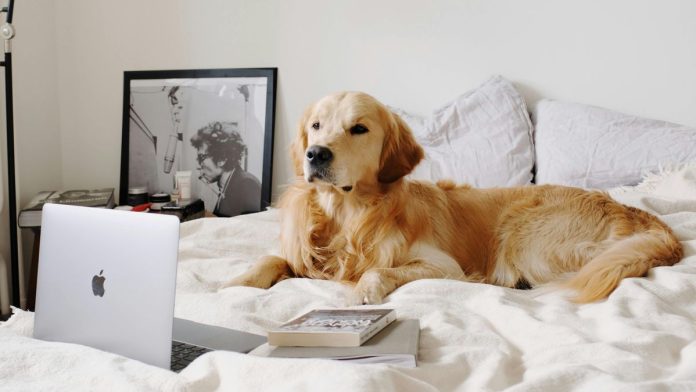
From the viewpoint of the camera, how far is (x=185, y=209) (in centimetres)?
306

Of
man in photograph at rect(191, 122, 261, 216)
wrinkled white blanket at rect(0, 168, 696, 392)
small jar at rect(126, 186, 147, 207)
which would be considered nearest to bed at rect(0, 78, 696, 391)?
wrinkled white blanket at rect(0, 168, 696, 392)

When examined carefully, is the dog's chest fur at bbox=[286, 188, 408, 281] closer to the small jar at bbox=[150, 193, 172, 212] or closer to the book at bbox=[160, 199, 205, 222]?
the book at bbox=[160, 199, 205, 222]

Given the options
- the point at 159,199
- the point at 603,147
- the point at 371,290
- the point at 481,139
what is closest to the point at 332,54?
the point at 481,139

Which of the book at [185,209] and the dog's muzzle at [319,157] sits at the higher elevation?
the dog's muzzle at [319,157]

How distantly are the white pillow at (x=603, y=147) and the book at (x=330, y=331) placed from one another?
4.93ft

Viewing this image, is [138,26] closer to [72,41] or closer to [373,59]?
[72,41]

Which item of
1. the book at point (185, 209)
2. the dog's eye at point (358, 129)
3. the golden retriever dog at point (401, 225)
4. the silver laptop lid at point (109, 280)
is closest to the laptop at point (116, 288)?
the silver laptop lid at point (109, 280)

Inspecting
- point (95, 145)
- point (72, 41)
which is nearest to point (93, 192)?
point (95, 145)

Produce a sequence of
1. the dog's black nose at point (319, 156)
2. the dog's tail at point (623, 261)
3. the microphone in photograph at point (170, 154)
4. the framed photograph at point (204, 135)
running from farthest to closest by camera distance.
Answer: the microphone in photograph at point (170, 154) < the framed photograph at point (204, 135) < the dog's black nose at point (319, 156) < the dog's tail at point (623, 261)

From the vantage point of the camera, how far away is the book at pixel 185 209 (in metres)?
3.02

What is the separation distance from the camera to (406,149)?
6.59 feet

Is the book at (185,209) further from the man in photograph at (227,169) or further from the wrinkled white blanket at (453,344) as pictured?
the wrinkled white blanket at (453,344)

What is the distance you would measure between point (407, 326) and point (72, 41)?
287cm

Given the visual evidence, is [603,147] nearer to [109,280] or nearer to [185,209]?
[185,209]
